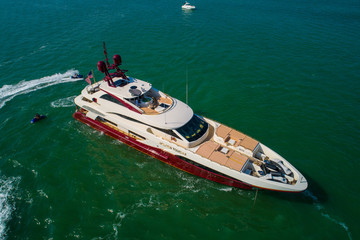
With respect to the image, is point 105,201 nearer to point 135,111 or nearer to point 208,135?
point 135,111

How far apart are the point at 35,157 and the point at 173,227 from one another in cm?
1498

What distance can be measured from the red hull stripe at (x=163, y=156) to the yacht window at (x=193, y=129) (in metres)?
2.19

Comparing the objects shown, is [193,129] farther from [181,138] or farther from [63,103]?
[63,103]

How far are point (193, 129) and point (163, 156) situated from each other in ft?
12.0

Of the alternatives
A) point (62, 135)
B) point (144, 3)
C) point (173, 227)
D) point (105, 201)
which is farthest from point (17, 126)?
point (144, 3)

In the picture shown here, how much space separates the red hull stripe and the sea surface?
2.10 ft

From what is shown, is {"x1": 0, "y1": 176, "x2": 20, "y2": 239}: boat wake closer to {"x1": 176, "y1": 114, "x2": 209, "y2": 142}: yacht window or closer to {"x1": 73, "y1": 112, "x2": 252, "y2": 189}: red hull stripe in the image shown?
{"x1": 73, "y1": 112, "x2": 252, "y2": 189}: red hull stripe

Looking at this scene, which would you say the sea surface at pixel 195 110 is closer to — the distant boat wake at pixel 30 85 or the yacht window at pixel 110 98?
the distant boat wake at pixel 30 85

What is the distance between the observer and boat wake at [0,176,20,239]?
1617 centimetres

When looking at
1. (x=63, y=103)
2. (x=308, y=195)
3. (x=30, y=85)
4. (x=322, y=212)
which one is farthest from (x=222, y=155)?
(x=30, y=85)

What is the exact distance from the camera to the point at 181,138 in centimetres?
1889

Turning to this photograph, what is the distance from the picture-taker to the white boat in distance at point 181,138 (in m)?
17.5

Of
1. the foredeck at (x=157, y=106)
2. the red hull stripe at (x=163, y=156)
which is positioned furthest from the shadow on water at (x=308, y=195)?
the foredeck at (x=157, y=106)

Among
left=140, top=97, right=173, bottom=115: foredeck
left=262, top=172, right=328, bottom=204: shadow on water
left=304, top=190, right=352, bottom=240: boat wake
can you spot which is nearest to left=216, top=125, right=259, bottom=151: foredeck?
left=262, top=172, right=328, bottom=204: shadow on water
